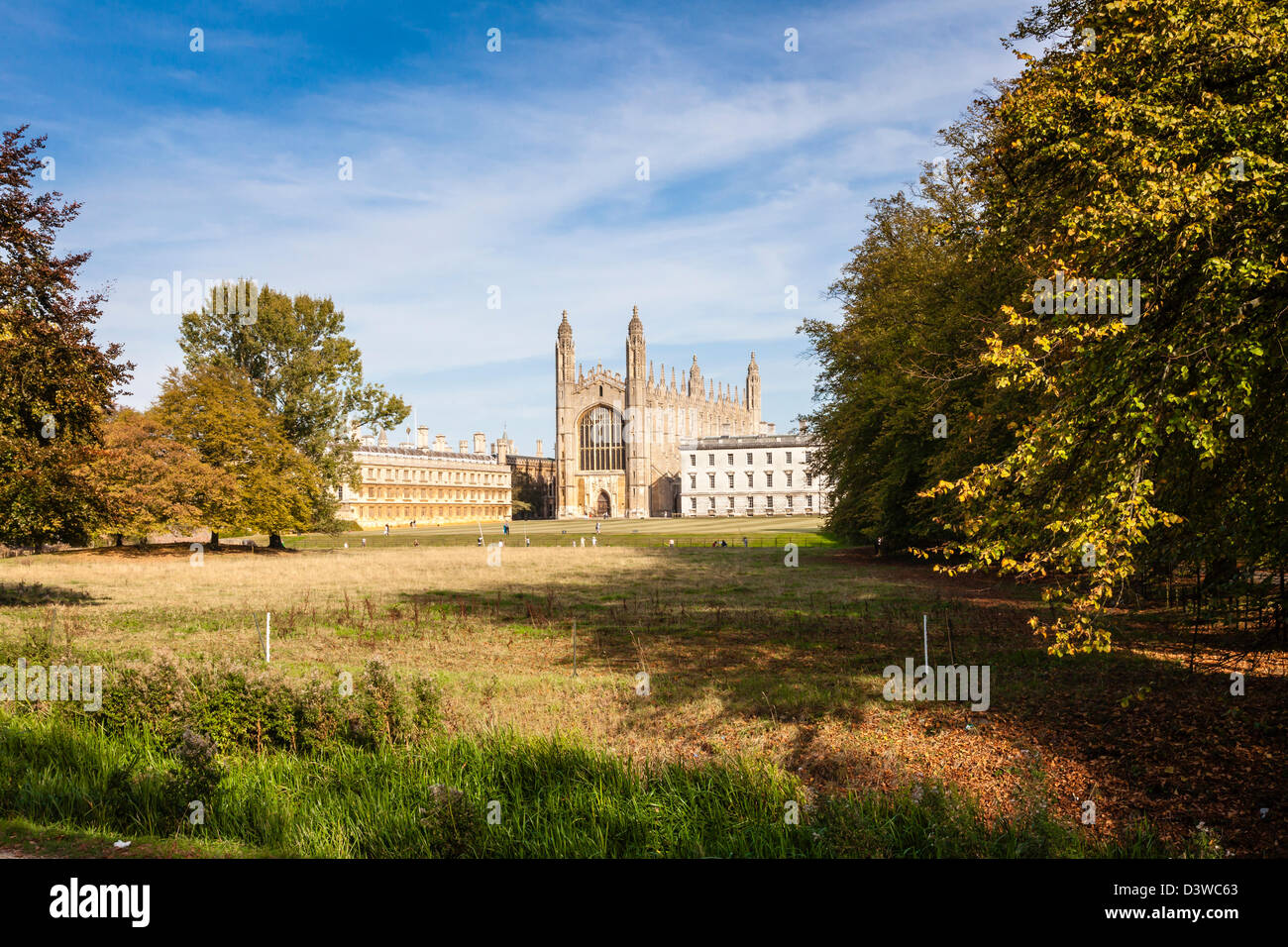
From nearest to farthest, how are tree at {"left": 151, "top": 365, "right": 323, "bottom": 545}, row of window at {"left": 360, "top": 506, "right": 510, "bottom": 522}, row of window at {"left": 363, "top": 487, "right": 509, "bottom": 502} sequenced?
1. tree at {"left": 151, "top": 365, "right": 323, "bottom": 545}
2. row of window at {"left": 360, "top": 506, "right": 510, "bottom": 522}
3. row of window at {"left": 363, "top": 487, "right": 509, "bottom": 502}

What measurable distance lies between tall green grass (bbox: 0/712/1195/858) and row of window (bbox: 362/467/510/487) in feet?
284

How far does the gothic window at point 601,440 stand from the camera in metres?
111

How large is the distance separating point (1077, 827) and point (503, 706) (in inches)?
260

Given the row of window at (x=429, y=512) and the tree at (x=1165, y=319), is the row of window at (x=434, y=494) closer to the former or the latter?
the row of window at (x=429, y=512)

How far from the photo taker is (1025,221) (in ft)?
35.0

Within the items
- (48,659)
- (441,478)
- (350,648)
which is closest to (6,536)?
(48,659)

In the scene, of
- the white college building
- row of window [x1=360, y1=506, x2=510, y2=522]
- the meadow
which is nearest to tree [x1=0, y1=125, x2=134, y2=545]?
the meadow

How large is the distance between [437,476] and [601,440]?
22313 mm

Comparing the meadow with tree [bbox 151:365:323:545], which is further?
tree [bbox 151:365:323:545]

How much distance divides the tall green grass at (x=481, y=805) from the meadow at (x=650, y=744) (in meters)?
0.03

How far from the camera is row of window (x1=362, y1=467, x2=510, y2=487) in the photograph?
96438mm

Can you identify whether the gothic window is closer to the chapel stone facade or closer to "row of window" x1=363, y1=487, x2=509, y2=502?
the chapel stone facade

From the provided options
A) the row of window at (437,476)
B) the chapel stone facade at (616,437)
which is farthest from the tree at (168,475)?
the chapel stone facade at (616,437)

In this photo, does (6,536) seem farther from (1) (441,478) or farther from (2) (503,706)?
(1) (441,478)
